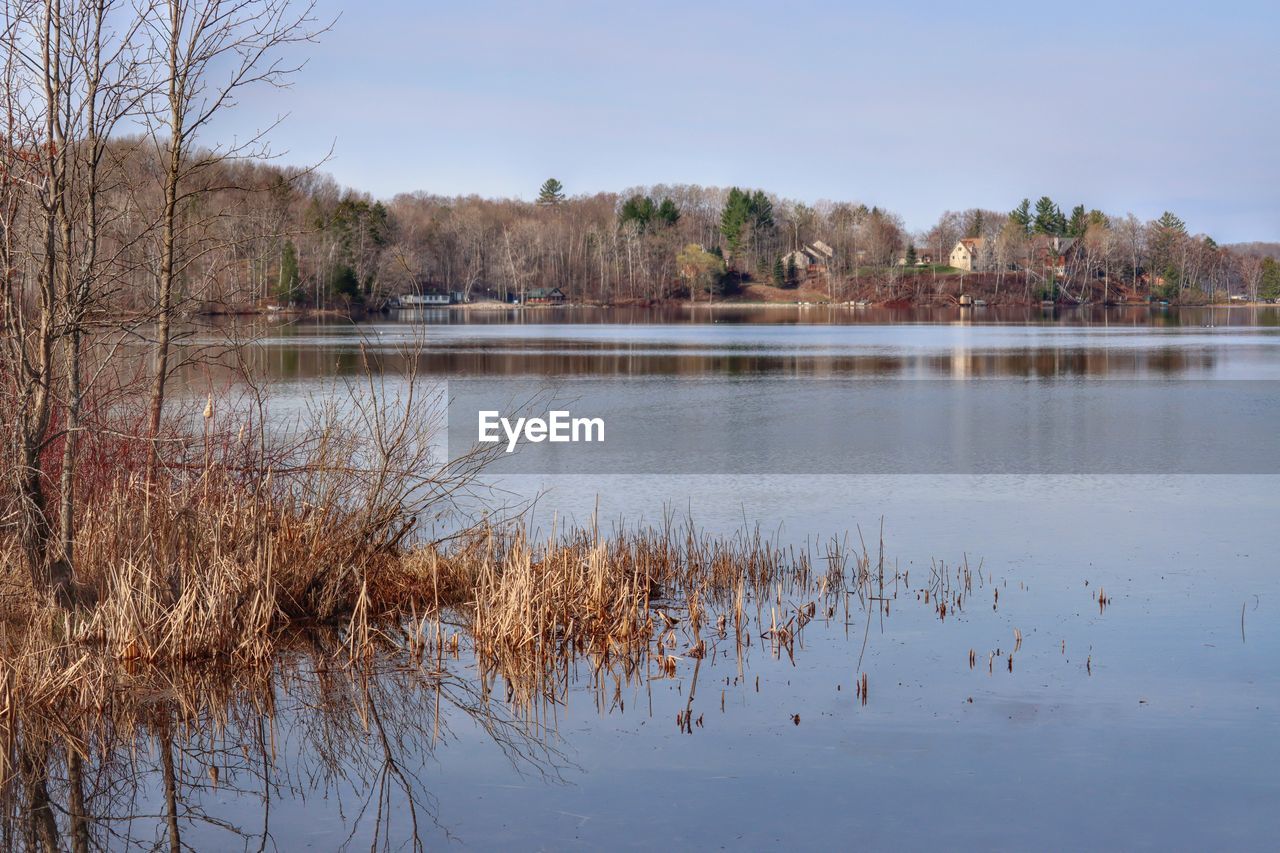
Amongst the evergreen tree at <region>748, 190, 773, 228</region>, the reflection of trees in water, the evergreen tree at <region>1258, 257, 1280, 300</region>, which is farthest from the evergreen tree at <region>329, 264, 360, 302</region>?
the evergreen tree at <region>1258, 257, 1280, 300</region>

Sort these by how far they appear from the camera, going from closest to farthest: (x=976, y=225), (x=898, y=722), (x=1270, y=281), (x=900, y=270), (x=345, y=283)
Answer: (x=898, y=722), (x=345, y=283), (x=900, y=270), (x=1270, y=281), (x=976, y=225)

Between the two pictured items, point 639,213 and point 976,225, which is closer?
point 639,213

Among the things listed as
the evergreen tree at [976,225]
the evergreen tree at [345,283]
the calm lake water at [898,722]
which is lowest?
the calm lake water at [898,722]

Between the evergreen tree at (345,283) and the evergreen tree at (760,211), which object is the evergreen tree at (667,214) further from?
the evergreen tree at (345,283)

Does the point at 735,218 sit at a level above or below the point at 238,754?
above

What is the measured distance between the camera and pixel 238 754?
7086mm

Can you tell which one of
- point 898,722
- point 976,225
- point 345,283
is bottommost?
point 898,722

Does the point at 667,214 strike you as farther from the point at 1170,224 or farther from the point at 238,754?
the point at 238,754

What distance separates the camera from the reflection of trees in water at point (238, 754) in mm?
6191

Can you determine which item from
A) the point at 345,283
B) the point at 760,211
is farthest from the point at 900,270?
the point at 345,283

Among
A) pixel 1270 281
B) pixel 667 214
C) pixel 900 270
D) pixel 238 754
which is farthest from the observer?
pixel 667 214

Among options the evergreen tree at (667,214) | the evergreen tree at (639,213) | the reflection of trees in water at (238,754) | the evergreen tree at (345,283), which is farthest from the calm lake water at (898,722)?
the evergreen tree at (667,214)

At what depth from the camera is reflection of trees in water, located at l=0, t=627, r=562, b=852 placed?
619 centimetres

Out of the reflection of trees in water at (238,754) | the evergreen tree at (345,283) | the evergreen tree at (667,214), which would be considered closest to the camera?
the reflection of trees in water at (238,754)
